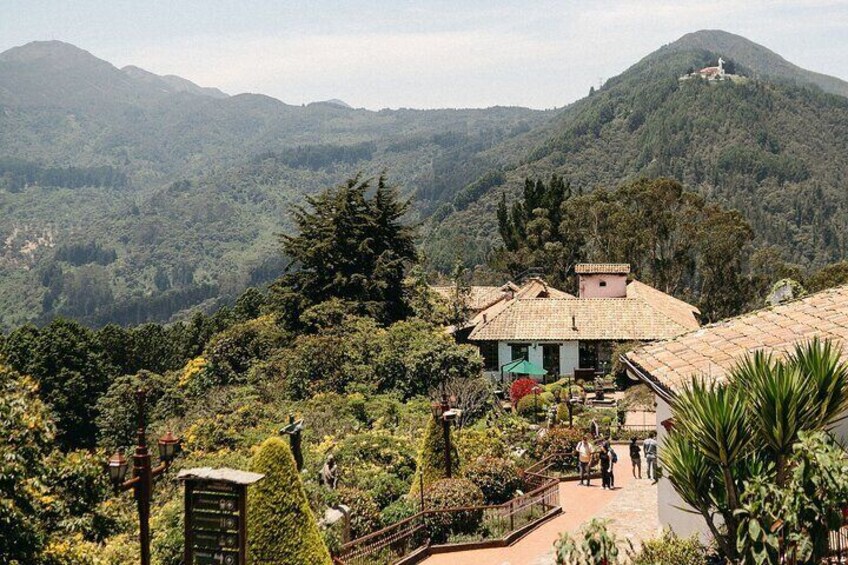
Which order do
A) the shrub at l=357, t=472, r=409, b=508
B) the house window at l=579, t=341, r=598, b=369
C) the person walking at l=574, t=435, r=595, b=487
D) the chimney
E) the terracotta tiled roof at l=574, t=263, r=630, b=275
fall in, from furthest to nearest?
the chimney
the terracotta tiled roof at l=574, t=263, r=630, b=275
the house window at l=579, t=341, r=598, b=369
the person walking at l=574, t=435, r=595, b=487
the shrub at l=357, t=472, r=409, b=508

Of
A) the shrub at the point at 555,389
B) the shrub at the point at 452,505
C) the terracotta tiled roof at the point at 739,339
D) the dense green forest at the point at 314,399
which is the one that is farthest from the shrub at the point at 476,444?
the shrub at the point at 555,389

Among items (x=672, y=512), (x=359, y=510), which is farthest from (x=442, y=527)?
(x=672, y=512)

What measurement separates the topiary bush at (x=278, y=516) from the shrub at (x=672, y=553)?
4.06m

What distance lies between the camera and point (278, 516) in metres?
11.7

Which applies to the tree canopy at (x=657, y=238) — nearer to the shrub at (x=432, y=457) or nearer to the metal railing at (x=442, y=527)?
the metal railing at (x=442, y=527)

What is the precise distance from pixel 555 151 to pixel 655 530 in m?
170

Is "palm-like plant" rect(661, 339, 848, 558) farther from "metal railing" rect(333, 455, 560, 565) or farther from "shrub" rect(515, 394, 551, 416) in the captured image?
"shrub" rect(515, 394, 551, 416)

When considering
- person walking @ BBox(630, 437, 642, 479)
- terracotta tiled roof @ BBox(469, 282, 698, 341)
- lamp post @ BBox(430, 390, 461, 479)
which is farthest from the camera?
terracotta tiled roof @ BBox(469, 282, 698, 341)

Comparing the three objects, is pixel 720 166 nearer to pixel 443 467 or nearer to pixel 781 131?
pixel 781 131

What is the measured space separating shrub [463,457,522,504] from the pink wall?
89.9ft

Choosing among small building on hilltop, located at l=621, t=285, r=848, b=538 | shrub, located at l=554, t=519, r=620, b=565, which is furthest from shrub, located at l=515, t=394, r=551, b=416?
shrub, located at l=554, t=519, r=620, b=565

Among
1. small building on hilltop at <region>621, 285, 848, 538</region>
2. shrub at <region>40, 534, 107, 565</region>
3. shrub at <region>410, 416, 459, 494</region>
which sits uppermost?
small building on hilltop at <region>621, 285, 848, 538</region>

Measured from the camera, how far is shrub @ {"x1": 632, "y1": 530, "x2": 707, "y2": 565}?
36.3 ft

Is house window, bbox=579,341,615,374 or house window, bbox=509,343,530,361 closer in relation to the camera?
house window, bbox=579,341,615,374
